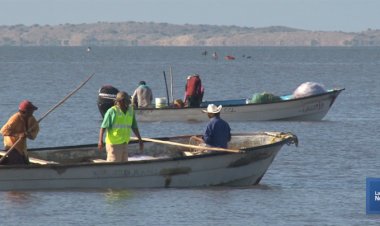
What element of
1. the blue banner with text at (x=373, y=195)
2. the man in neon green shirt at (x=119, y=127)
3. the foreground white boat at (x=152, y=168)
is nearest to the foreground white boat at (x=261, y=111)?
the foreground white boat at (x=152, y=168)

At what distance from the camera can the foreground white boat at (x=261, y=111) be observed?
39.3 m

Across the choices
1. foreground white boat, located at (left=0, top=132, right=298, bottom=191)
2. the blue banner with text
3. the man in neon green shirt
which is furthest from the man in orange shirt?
the blue banner with text

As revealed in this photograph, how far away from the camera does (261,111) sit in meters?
40.0

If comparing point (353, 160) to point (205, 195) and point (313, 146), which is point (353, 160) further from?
point (205, 195)

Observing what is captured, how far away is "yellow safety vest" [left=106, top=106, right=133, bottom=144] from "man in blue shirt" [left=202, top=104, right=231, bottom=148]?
60.1 inches

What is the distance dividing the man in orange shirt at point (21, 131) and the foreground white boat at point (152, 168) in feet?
1.52

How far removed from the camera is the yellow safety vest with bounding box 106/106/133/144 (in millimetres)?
22859

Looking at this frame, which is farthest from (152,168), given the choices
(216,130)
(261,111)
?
(261,111)

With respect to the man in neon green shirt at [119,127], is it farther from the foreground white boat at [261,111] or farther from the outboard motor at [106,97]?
the foreground white boat at [261,111]

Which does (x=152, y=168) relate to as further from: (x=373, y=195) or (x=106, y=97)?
(x=106, y=97)

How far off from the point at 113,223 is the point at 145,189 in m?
2.65

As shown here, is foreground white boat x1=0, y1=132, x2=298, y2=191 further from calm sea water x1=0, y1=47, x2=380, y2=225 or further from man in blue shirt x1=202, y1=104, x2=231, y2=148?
man in blue shirt x1=202, y1=104, x2=231, y2=148

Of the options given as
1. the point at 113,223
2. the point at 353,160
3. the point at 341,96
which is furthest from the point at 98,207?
the point at 341,96

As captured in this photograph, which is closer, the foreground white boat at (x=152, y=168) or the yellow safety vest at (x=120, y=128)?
the foreground white boat at (x=152, y=168)
